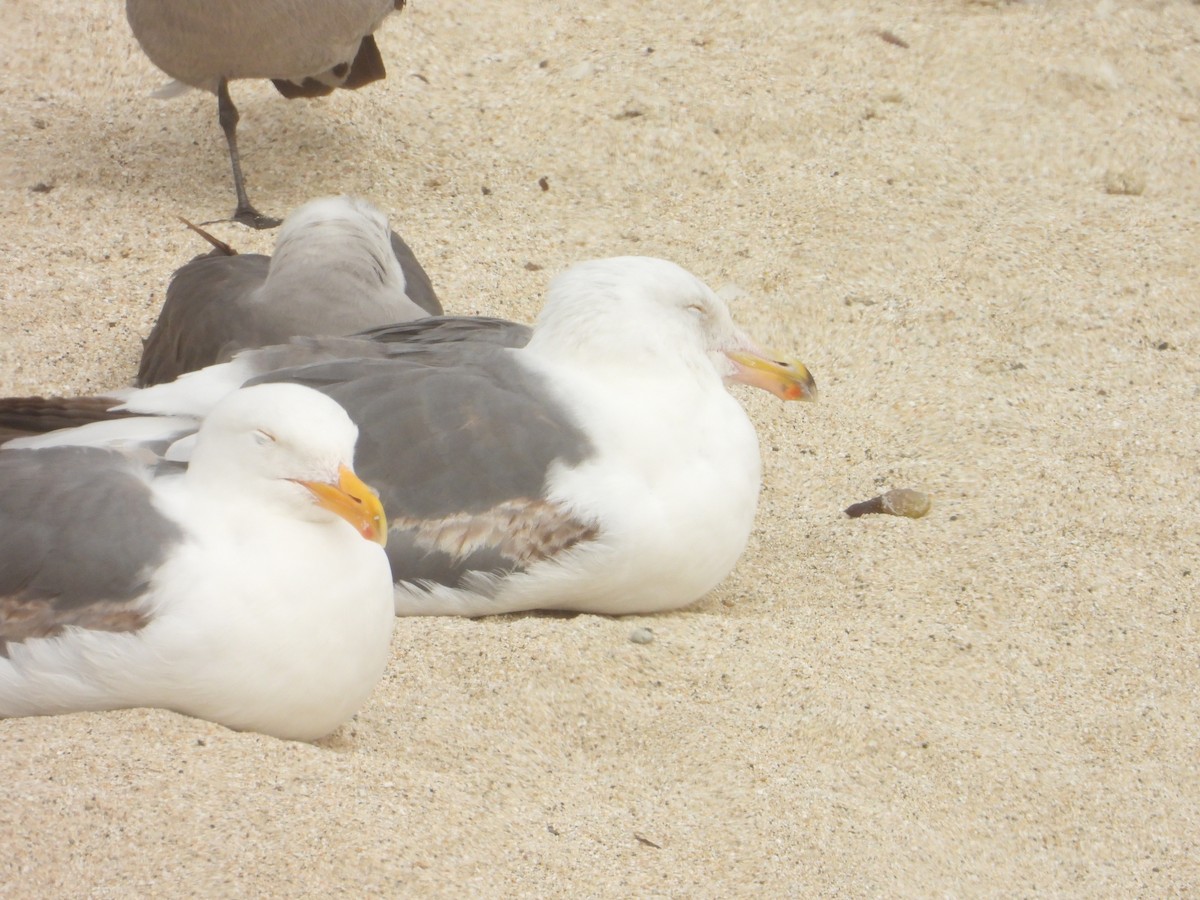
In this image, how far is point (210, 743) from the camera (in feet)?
9.12

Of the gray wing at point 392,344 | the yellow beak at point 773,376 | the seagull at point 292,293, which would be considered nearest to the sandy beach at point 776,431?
the seagull at point 292,293

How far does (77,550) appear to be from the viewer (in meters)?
2.87

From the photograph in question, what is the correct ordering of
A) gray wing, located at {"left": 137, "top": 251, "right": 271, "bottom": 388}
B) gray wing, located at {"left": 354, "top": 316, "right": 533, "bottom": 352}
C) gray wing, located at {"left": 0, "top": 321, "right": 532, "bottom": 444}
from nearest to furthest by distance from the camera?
gray wing, located at {"left": 0, "top": 321, "right": 532, "bottom": 444}, gray wing, located at {"left": 354, "top": 316, "right": 533, "bottom": 352}, gray wing, located at {"left": 137, "top": 251, "right": 271, "bottom": 388}

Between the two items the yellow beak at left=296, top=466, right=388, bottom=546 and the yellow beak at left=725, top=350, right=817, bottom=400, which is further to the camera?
the yellow beak at left=725, top=350, right=817, bottom=400

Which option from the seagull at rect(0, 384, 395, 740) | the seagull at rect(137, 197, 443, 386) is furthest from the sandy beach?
the seagull at rect(137, 197, 443, 386)

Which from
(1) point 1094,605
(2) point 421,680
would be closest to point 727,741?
(2) point 421,680

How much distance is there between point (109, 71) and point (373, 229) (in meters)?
2.56

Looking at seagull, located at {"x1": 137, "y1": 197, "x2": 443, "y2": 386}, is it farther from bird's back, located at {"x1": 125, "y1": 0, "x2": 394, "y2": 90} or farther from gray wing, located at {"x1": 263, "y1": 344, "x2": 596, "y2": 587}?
bird's back, located at {"x1": 125, "y1": 0, "x2": 394, "y2": 90}

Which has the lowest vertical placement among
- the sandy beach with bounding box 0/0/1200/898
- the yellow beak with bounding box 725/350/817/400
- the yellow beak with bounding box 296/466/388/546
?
the sandy beach with bounding box 0/0/1200/898

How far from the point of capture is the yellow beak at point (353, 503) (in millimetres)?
2816

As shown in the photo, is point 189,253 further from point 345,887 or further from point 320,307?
point 345,887

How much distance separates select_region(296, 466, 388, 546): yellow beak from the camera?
9.24 feet

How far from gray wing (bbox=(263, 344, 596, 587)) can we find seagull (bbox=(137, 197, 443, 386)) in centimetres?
100

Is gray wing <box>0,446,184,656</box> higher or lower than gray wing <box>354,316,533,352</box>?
higher
